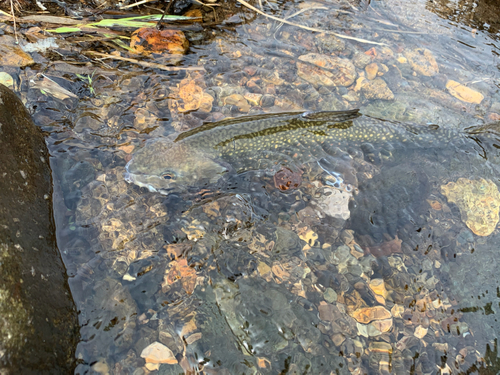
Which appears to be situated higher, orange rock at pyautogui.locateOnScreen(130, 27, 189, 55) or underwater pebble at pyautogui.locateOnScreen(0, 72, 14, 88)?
orange rock at pyautogui.locateOnScreen(130, 27, 189, 55)

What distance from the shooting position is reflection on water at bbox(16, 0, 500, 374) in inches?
116

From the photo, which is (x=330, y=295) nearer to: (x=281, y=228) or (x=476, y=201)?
(x=281, y=228)

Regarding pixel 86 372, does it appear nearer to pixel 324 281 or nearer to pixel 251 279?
pixel 251 279

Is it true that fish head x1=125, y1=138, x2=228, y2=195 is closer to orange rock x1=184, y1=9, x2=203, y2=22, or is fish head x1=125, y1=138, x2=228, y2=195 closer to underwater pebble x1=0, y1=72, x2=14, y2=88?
underwater pebble x1=0, y1=72, x2=14, y2=88

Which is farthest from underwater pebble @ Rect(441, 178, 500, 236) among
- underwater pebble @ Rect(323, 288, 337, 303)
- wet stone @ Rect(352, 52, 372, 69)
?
wet stone @ Rect(352, 52, 372, 69)

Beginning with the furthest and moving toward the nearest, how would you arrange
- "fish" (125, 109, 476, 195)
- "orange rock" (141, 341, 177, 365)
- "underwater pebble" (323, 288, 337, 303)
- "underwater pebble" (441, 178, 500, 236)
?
"underwater pebble" (441, 178, 500, 236), "fish" (125, 109, 476, 195), "underwater pebble" (323, 288, 337, 303), "orange rock" (141, 341, 177, 365)

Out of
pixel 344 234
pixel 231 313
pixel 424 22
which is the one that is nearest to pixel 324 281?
pixel 344 234

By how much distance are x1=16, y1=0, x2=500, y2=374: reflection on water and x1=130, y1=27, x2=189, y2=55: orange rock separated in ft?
1.23

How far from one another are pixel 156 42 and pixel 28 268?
163 inches

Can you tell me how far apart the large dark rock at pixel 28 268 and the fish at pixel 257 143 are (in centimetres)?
102

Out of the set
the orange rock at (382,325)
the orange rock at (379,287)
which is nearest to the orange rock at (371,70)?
the orange rock at (379,287)

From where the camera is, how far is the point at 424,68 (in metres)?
5.66

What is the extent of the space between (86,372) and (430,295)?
11.7 ft

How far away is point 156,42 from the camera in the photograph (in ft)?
16.9
